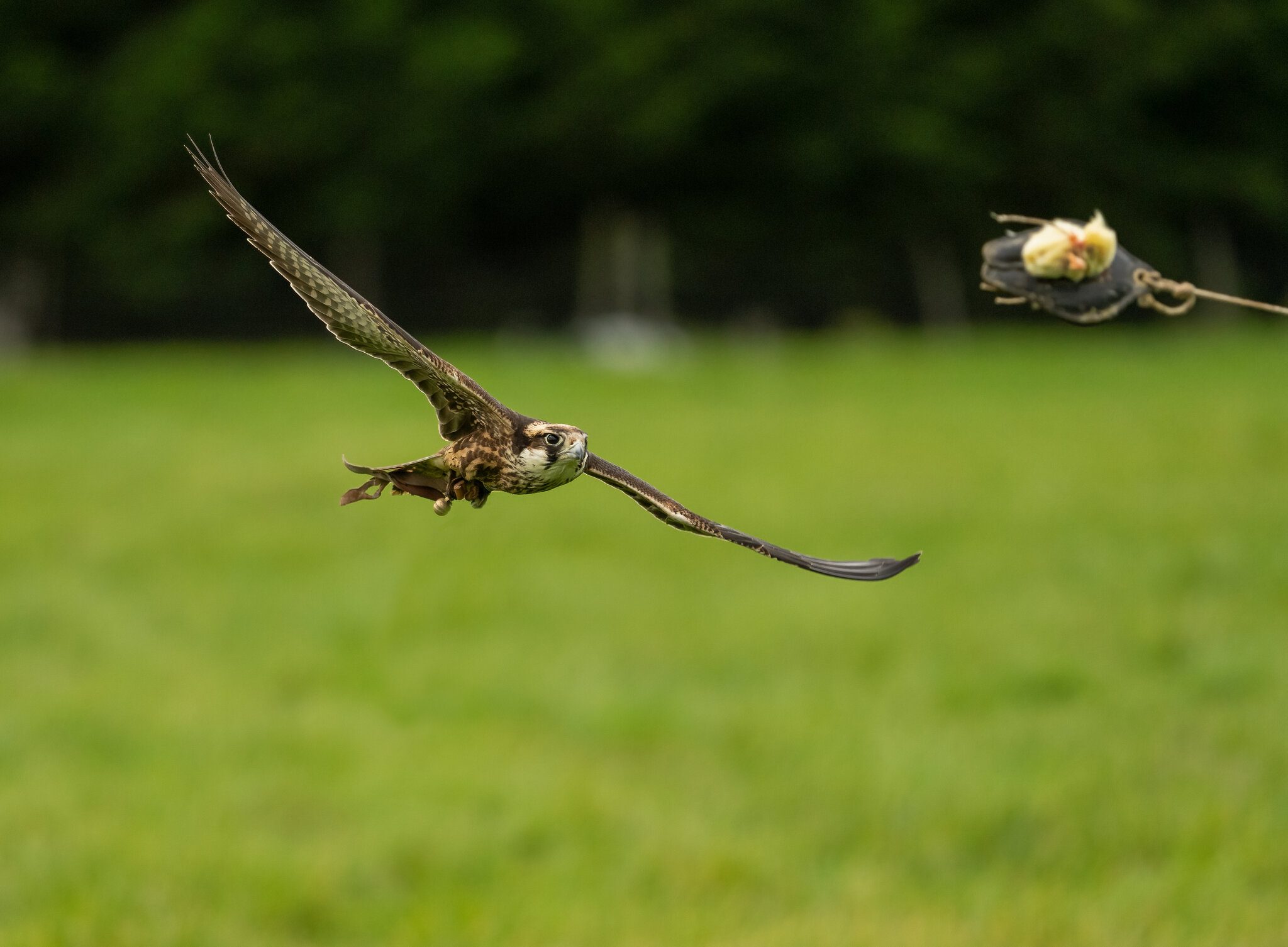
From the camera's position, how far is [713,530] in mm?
1673

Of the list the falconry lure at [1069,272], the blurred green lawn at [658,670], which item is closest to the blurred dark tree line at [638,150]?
the blurred green lawn at [658,670]

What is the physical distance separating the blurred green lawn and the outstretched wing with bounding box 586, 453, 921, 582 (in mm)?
7070

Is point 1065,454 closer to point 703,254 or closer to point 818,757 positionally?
point 818,757

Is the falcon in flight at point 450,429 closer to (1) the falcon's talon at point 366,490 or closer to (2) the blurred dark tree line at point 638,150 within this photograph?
(1) the falcon's talon at point 366,490

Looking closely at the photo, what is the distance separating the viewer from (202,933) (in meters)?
8.37

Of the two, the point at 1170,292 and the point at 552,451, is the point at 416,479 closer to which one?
the point at 552,451

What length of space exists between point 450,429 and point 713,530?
11.1 inches

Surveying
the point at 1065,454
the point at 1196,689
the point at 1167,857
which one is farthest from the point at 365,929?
the point at 1065,454

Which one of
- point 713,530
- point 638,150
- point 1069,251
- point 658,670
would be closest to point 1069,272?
point 1069,251

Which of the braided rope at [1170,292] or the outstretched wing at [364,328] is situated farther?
the braided rope at [1170,292]

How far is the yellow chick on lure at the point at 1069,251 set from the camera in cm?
197

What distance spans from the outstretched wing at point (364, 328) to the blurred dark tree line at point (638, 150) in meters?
22.0

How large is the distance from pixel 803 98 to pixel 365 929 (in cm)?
2211

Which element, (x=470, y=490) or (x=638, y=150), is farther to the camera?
(x=638, y=150)
